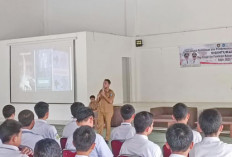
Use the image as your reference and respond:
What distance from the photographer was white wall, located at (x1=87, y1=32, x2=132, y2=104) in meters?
9.45

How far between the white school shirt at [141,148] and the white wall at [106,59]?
645 centimetres

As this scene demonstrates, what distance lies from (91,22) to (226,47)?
4127 millimetres

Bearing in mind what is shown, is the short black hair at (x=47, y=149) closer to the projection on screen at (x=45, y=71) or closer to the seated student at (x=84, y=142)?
the seated student at (x=84, y=142)

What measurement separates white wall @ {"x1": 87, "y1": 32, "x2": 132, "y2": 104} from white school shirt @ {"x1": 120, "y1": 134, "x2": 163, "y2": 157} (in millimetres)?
6454

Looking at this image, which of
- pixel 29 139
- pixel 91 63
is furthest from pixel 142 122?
pixel 91 63

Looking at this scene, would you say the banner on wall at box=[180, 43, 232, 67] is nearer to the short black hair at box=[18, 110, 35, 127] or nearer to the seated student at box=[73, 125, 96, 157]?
the short black hair at box=[18, 110, 35, 127]

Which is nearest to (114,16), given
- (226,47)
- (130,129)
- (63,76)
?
(63,76)

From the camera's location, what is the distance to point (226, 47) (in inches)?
358

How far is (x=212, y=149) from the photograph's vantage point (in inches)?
101

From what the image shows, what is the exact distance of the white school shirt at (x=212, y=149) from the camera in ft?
8.23

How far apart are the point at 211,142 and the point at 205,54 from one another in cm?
706

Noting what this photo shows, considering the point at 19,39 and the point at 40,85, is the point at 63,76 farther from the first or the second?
the point at 19,39

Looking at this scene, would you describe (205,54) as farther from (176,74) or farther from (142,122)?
(142,122)

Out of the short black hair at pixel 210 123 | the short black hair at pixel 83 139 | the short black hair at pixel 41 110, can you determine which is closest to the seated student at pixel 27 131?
the short black hair at pixel 41 110
